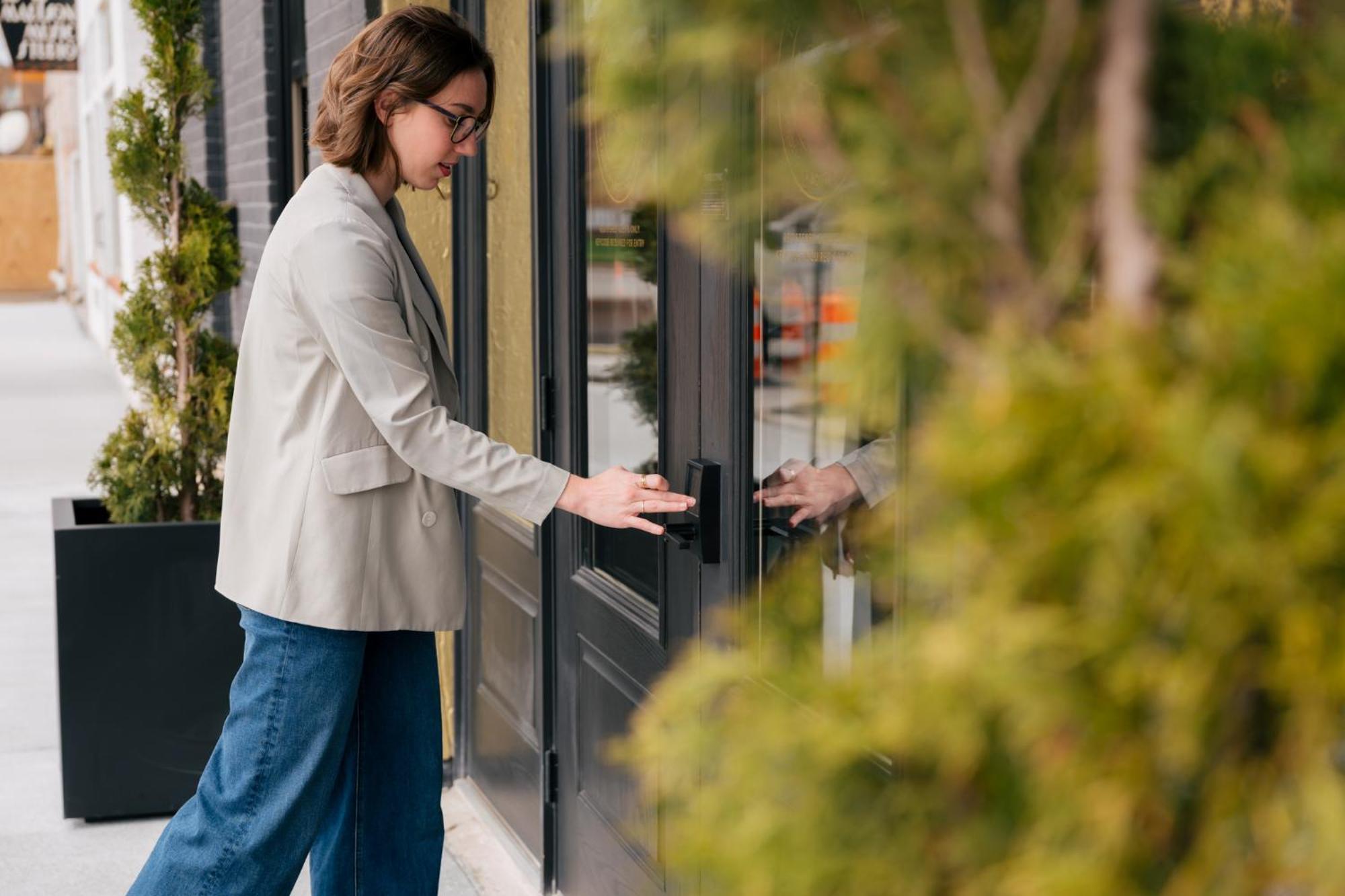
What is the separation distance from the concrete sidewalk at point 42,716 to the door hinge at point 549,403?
44.7 inches

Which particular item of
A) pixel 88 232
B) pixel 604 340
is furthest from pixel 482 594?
pixel 88 232

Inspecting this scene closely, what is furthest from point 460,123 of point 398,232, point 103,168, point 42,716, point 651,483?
point 103,168

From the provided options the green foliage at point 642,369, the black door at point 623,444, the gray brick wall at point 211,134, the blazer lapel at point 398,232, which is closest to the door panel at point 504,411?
the black door at point 623,444

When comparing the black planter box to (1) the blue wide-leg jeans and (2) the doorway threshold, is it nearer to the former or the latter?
(2) the doorway threshold

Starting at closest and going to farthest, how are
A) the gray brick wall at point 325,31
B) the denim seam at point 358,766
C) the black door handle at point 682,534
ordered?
the black door handle at point 682,534, the denim seam at point 358,766, the gray brick wall at point 325,31

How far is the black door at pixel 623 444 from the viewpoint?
2502mm

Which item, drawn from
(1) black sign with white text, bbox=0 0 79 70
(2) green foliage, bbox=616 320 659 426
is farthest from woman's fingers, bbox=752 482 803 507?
(1) black sign with white text, bbox=0 0 79 70

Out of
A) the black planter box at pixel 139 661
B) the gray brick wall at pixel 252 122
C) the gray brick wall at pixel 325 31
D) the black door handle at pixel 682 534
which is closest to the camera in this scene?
the black door handle at pixel 682 534

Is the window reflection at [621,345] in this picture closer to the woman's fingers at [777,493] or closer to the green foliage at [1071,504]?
the woman's fingers at [777,493]

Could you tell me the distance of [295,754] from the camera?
8.71 feet

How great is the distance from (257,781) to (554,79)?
161 cm

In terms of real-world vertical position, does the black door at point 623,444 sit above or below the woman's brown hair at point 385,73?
below

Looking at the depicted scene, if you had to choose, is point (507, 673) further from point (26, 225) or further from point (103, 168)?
point (26, 225)

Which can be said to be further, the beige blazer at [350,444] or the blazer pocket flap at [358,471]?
the blazer pocket flap at [358,471]
